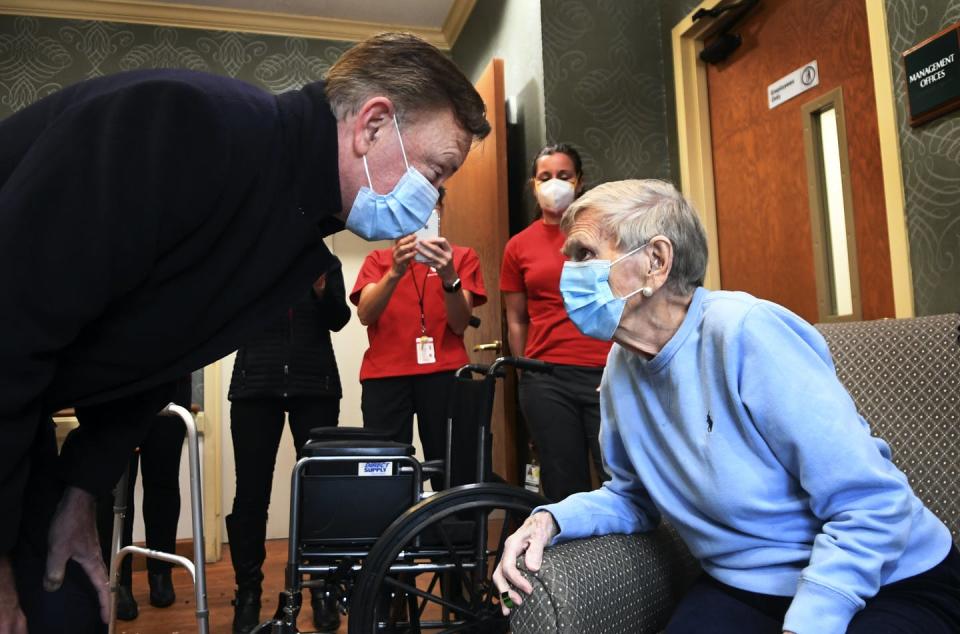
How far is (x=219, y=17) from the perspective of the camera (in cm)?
402

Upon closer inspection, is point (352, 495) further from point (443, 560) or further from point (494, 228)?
point (494, 228)

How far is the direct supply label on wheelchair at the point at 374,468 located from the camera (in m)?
1.98

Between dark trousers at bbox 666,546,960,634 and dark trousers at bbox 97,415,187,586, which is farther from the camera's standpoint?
dark trousers at bbox 97,415,187,586

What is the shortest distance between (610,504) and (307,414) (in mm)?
1421

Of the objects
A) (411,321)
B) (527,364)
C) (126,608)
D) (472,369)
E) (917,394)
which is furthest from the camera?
(126,608)

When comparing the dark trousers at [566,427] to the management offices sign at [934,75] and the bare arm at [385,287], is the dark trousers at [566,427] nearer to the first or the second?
the bare arm at [385,287]

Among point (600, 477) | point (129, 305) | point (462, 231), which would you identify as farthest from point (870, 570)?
point (462, 231)

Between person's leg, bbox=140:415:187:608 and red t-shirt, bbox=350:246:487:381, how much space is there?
0.75m

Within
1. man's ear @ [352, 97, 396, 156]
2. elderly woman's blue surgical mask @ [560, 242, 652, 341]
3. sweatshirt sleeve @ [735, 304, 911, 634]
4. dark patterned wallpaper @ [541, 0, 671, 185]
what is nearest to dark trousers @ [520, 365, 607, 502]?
elderly woman's blue surgical mask @ [560, 242, 652, 341]

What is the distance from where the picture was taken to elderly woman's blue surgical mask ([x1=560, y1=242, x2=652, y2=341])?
118cm

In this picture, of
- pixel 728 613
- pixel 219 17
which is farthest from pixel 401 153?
pixel 219 17

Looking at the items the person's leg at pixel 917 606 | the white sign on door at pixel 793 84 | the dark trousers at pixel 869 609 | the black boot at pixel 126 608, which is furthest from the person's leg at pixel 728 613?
the black boot at pixel 126 608

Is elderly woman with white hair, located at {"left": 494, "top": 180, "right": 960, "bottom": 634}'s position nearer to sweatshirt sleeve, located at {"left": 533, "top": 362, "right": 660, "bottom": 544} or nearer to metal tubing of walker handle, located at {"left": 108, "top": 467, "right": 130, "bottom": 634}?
sweatshirt sleeve, located at {"left": 533, "top": 362, "right": 660, "bottom": 544}

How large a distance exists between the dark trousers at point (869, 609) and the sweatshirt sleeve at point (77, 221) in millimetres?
836
